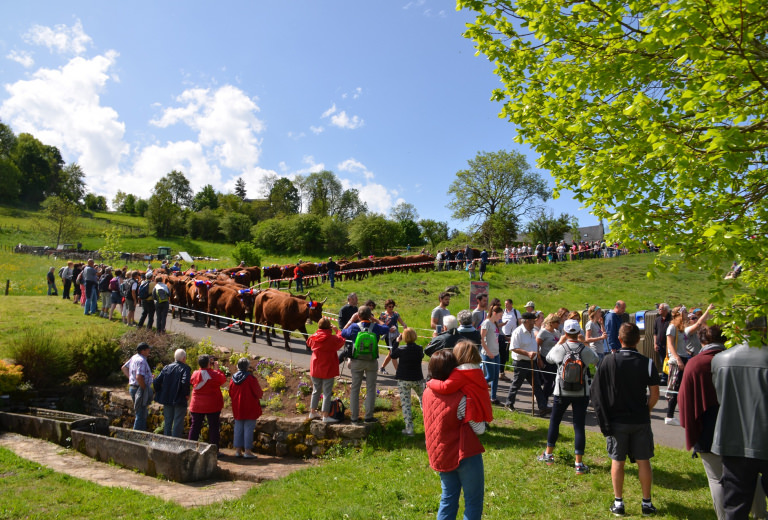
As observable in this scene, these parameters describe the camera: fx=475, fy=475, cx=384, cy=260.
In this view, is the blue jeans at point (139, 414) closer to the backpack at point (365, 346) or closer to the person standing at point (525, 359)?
the backpack at point (365, 346)

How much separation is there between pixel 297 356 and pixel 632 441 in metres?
9.51

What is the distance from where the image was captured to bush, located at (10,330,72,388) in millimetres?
11648

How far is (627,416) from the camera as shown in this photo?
15.5 ft

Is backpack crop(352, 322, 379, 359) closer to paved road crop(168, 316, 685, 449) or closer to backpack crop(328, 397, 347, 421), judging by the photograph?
backpack crop(328, 397, 347, 421)

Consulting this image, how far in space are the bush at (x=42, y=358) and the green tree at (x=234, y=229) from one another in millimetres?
58841

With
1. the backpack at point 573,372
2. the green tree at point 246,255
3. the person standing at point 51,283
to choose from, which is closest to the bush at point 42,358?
the person standing at point 51,283

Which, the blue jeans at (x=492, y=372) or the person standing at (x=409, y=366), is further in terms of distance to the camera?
the blue jeans at (x=492, y=372)

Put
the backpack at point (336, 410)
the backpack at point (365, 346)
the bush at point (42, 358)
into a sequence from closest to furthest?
the backpack at point (365, 346), the backpack at point (336, 410), the bush at point (42, 358)

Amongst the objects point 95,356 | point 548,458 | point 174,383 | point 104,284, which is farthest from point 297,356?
point 104,284

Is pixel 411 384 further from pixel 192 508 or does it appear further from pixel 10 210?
pixel 10 210

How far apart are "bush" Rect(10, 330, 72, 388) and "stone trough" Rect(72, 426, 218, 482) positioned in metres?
4.17

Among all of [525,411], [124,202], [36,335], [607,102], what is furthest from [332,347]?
[124,202]

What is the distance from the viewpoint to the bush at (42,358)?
459 inches

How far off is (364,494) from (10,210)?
85.0 meters
